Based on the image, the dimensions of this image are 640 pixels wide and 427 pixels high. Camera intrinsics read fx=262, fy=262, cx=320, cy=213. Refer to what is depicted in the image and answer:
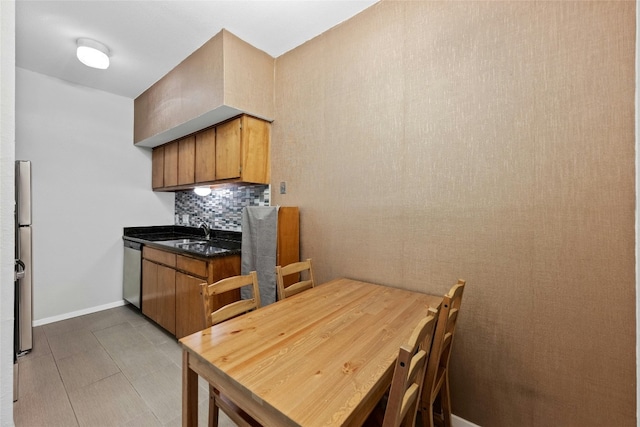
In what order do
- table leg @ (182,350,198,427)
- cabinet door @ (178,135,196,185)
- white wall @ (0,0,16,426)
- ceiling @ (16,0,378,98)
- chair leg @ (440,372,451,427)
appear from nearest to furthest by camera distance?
1. white wall @ (0,0,16,426)
2. table leg @ (182,350,198,427)
3. chair leg @ (440,372,451,427)
4. ceiling @ (16,0,378,98)
5. cabinet door @ (178,135,196,185)

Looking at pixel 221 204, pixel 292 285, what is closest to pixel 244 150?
pixel 221 204

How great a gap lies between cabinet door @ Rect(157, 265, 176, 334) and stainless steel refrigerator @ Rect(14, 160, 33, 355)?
94cm

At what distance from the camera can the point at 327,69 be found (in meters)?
2.14

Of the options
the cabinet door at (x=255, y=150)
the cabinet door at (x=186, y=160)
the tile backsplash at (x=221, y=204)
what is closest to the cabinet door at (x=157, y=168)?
the tile backsplash at (x=221, y=204)

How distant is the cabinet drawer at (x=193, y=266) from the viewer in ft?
7.20

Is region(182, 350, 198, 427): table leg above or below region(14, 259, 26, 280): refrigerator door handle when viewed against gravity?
below

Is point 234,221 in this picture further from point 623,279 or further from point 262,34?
point 623,279

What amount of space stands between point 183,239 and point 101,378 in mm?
1806

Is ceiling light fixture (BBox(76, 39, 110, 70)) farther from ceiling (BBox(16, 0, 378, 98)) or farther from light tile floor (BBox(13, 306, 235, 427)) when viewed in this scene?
light tile floor (BBox(13, 306, 235, 427))

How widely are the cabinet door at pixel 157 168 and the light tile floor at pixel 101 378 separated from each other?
174 cm

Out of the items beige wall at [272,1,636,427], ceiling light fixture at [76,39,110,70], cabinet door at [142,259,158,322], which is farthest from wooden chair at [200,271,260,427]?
ceiling light fixture at [76,39,110,70]

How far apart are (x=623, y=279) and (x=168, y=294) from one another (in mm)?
3178

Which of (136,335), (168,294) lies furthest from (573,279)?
(136,335)

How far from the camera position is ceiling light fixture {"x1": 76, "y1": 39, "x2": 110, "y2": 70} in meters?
2.23
